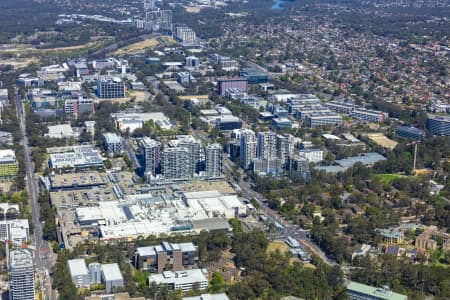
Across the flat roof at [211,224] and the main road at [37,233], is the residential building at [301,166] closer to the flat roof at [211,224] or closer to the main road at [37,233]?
the flat roof at [211,224]

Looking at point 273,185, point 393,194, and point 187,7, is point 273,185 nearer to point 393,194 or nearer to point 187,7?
point 393,194

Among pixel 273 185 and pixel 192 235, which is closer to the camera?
pixel 192 235

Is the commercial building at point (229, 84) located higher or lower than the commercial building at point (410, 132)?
higher

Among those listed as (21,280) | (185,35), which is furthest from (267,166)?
(185,35)

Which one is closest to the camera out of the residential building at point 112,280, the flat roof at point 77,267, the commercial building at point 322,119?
the residential building at point 112,280

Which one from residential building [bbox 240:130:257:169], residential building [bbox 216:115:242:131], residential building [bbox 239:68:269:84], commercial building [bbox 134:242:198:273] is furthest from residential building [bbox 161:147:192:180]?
residential building [bbox 239:68:269:84]

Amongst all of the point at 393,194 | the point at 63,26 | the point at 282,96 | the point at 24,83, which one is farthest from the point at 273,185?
the point at 63,26

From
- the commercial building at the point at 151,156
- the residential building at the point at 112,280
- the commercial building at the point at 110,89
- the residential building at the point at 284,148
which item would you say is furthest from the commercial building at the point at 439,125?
the residential building at the point at 112,280
